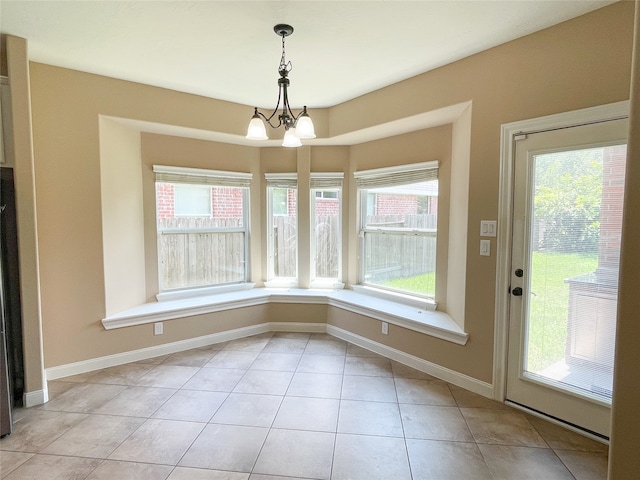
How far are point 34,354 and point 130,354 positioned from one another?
0.83 meters

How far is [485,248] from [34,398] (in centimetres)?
360

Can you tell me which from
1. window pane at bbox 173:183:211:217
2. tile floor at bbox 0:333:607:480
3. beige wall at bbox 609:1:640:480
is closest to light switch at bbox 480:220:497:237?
tile floor at bbox 0:333:607:480

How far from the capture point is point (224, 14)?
196 cm

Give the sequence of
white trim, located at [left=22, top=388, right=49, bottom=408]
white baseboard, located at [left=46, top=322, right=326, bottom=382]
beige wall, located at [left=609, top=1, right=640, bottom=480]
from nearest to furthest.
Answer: beige wall, located at [left=609, top=1, right=640, bottom=480]
white trim, located at [left=22, top=388, right=49, bottom=408]
white baseboard, located at [left=46, top=322, right=326, bottom=382]

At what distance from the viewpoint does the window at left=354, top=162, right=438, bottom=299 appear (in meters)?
3.33

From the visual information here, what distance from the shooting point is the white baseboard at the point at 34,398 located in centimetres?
238

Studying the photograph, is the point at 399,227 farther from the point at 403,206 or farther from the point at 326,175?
the point at 326,175

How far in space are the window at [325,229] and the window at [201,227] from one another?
0.86 m

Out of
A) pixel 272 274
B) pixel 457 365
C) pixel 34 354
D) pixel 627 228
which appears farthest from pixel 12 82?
pixel 457 365

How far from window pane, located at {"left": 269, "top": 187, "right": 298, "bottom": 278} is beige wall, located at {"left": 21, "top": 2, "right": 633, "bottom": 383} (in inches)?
39.7

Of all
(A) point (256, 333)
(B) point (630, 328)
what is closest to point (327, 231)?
(A) point (256, 333)

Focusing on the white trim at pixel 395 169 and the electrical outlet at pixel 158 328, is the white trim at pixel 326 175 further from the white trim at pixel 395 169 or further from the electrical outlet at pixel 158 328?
the electrical outlet at pixel 158 328

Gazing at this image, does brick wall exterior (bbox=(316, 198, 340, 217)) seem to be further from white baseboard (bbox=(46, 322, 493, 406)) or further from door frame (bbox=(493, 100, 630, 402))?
door frame (bbox=(493, 100, 630, 402))

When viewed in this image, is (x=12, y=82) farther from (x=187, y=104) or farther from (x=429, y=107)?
(x=429, y=107)
